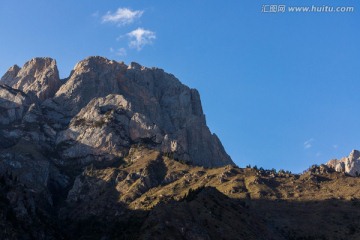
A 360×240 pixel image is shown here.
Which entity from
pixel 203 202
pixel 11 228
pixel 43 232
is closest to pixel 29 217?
pixel 43 232

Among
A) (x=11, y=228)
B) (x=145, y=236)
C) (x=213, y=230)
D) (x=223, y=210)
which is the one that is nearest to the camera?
(x=145, y=236)

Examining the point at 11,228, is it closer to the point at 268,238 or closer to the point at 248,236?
the point at 248,236

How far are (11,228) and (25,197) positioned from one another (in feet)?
114

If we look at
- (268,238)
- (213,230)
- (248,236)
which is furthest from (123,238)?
(268,238)

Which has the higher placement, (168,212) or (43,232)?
(168,212)

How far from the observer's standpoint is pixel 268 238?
18912 cm

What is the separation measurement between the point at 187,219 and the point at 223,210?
32.8 meters

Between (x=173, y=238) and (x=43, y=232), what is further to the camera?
(x=43, y=232)

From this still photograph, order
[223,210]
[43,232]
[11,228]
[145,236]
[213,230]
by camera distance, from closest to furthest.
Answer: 1. [145,236]
2. [11,228]
3. [213,230]
4. [43,232]
5. [223,210]

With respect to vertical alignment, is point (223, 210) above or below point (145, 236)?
above

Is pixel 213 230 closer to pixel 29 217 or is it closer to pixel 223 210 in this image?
pixel 223 210

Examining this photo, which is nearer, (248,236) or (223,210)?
(248,236)

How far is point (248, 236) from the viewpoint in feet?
578

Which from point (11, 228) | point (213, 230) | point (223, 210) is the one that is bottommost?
point (11, 228)
